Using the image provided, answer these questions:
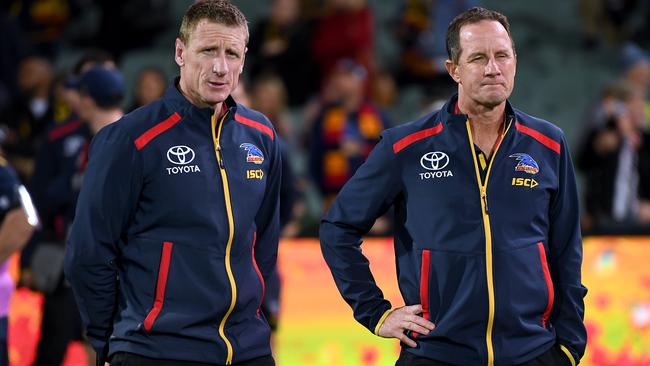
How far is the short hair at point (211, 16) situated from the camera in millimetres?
5023

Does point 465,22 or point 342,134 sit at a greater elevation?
point 465,22

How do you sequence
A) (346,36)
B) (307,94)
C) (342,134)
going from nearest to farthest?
1. (342,134)
2. (346,36)
3. (307,94)

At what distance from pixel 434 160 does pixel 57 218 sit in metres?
3.42

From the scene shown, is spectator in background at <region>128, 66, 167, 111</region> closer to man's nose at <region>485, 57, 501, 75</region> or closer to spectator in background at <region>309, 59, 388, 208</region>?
spectator in background at <region>309, 59, 388, 208</region>

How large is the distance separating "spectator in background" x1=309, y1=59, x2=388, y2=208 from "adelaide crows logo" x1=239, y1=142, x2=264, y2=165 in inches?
216

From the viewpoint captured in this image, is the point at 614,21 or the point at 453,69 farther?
the point at 614,21

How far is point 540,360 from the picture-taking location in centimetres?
497

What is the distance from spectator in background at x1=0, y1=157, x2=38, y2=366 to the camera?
6184 millimetres

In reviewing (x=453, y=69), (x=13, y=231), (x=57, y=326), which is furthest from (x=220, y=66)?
(x=57, y=326)

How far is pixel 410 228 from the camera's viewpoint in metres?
5.04

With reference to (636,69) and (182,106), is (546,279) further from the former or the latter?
(636,69)

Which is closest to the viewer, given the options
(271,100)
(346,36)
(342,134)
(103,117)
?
(103,117)

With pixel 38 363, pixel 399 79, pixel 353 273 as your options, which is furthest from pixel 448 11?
pixel 353 273

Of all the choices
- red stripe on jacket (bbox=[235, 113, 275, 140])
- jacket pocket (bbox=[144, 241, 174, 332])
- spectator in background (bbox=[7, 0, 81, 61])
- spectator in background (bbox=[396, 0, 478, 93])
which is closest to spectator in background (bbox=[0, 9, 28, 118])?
spectator in background (bbox=[7, 0, 81, 61])
